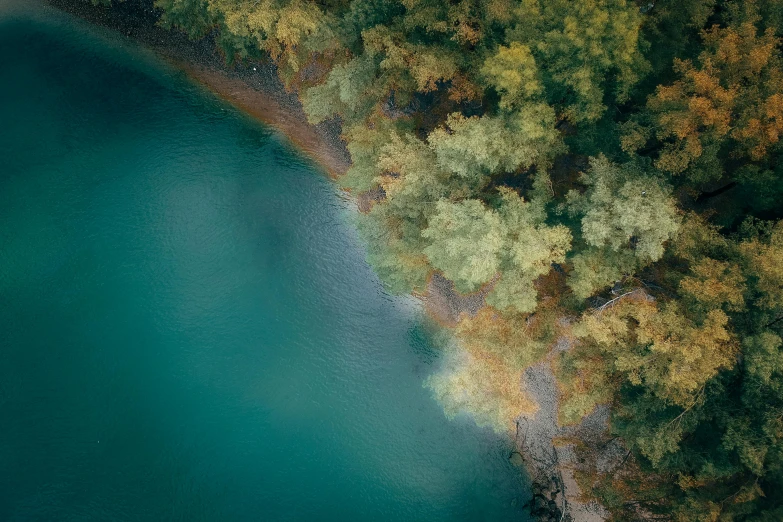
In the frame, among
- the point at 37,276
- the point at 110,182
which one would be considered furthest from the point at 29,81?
the point at 37,276

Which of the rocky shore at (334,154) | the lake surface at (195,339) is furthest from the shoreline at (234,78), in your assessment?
the lake surface at (195,339)

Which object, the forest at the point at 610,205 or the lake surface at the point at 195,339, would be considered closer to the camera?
the forest at the point at 610,205

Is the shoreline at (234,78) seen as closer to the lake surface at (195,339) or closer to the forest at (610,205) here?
the lake surface at (195,339)

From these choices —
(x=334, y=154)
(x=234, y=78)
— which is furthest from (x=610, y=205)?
(x=234, y=78)

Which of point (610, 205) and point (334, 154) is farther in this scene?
point (334, 154)

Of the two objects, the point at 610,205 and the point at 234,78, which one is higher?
the point at 610,205

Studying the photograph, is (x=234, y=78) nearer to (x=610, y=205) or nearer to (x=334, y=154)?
(x=334, y=154)
